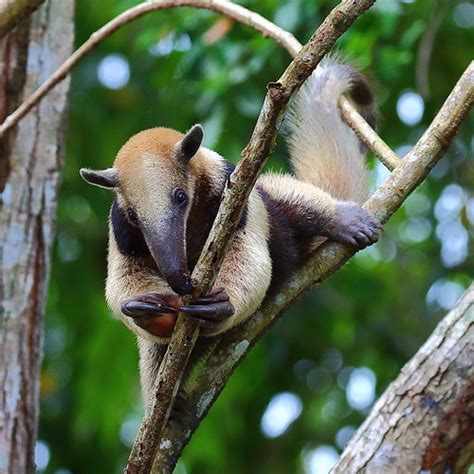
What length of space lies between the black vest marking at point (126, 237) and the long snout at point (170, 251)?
327 millimetres

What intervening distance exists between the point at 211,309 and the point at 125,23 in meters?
1.64

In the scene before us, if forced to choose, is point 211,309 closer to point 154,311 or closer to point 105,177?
point 154,311

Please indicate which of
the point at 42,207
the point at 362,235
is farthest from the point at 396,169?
the point at 42,207

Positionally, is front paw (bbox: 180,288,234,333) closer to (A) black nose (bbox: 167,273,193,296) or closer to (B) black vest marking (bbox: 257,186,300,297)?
(A) black nose (bbox: 167,273,193,296)

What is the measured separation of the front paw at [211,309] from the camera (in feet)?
12.0

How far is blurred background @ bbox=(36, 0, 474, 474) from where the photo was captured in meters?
6.59

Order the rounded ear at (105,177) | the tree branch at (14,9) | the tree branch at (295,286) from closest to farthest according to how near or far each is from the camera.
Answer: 1. the tree branch at (14,9)
2. the tree branch at (295,286)
3. the rounded ear at (105,177)

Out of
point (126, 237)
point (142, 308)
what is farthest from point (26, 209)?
point (142, 308)

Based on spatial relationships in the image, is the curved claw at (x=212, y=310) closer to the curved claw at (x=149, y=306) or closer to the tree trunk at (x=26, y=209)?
the curved claw at (x=149, y=306)

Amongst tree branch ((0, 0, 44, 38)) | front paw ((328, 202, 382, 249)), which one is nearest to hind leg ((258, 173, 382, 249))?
front paw ((328, 202, 382, 249))

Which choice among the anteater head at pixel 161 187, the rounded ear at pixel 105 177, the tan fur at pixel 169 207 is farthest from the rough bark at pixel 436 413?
the rounded ear at pixel 105 177

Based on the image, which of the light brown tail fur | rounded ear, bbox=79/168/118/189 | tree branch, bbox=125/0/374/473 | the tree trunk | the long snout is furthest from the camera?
the light brown tail fur

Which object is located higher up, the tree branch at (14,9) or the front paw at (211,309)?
the tree branch at (14,9)

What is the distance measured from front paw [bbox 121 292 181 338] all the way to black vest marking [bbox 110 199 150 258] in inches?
17.0
